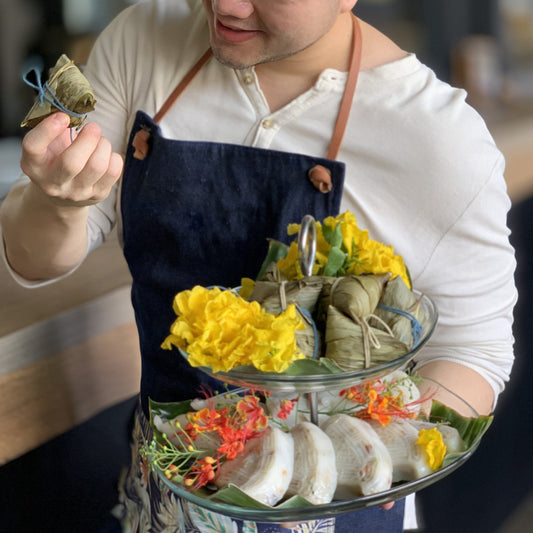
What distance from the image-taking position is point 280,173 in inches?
33.4

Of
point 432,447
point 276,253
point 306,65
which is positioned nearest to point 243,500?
point 432,447

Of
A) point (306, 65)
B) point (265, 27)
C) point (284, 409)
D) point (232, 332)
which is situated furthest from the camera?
point (306, 65)

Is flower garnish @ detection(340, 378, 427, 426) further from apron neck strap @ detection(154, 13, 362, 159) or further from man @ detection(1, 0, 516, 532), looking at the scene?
apron neck strap @ detection(154, 13, 362, 159)

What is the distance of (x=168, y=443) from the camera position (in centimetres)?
62

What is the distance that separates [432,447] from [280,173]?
375 millimetres

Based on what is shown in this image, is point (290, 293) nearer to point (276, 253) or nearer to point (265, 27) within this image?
point (276, 253)

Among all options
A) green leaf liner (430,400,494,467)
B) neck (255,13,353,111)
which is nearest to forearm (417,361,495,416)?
green leaf liner (430,400,494,467)

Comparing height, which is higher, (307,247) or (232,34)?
(232,34)

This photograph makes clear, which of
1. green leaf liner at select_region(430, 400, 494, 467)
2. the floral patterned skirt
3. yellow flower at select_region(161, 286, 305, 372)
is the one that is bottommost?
Answer: the floral patterned skirt

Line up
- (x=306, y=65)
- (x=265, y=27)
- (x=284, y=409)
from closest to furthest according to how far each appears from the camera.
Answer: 1. (x=284, y=409)
2. (x=265, y=27)
3. (x=306, y=65)

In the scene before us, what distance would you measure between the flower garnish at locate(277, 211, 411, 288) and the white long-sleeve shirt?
16 cm

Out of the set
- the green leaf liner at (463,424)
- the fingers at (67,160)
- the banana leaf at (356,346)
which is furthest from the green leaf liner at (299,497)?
the fingers at (67,160)

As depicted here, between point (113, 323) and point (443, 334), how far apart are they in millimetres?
457

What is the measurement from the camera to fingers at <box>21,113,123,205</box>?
1.97 feet
